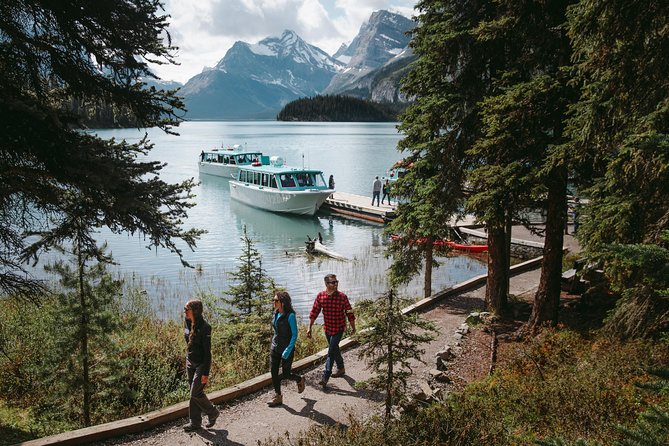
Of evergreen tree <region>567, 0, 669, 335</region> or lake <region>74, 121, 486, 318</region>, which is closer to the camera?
evergreen tree <region>567, 0, 669, 335</region>

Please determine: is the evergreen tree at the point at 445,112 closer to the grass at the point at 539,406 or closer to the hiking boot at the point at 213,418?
the grass at the point at 539,406

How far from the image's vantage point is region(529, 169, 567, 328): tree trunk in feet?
31.6

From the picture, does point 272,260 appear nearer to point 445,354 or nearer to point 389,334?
point 445,354

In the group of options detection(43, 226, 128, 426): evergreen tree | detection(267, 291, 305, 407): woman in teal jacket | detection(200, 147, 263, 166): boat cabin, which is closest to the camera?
detection(267, 291, 305, 407): woman in teal jacket

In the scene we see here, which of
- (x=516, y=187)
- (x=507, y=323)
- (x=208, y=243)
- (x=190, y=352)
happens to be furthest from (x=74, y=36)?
(x=208, y=243)

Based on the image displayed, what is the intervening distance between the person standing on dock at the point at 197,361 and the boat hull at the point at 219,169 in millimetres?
46212

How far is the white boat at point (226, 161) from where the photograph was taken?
55.0 m

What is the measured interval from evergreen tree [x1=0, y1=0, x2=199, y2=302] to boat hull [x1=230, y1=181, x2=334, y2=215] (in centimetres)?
2667

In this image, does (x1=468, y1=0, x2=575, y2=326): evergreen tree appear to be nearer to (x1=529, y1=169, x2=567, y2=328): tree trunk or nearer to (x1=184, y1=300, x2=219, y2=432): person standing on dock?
(x1=529, y1=169, x2=567, y2=328): tree trunk

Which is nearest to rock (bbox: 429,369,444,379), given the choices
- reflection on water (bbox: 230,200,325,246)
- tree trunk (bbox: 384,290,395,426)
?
tree trunk (bbox: 384,290,395,426)

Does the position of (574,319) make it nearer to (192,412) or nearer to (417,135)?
(417,135)

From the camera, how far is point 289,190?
3556 centimetres

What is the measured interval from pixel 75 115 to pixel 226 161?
5092 centimetres

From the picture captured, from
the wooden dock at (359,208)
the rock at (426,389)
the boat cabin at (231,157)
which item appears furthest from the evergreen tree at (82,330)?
the boat cabin at (231,157)
